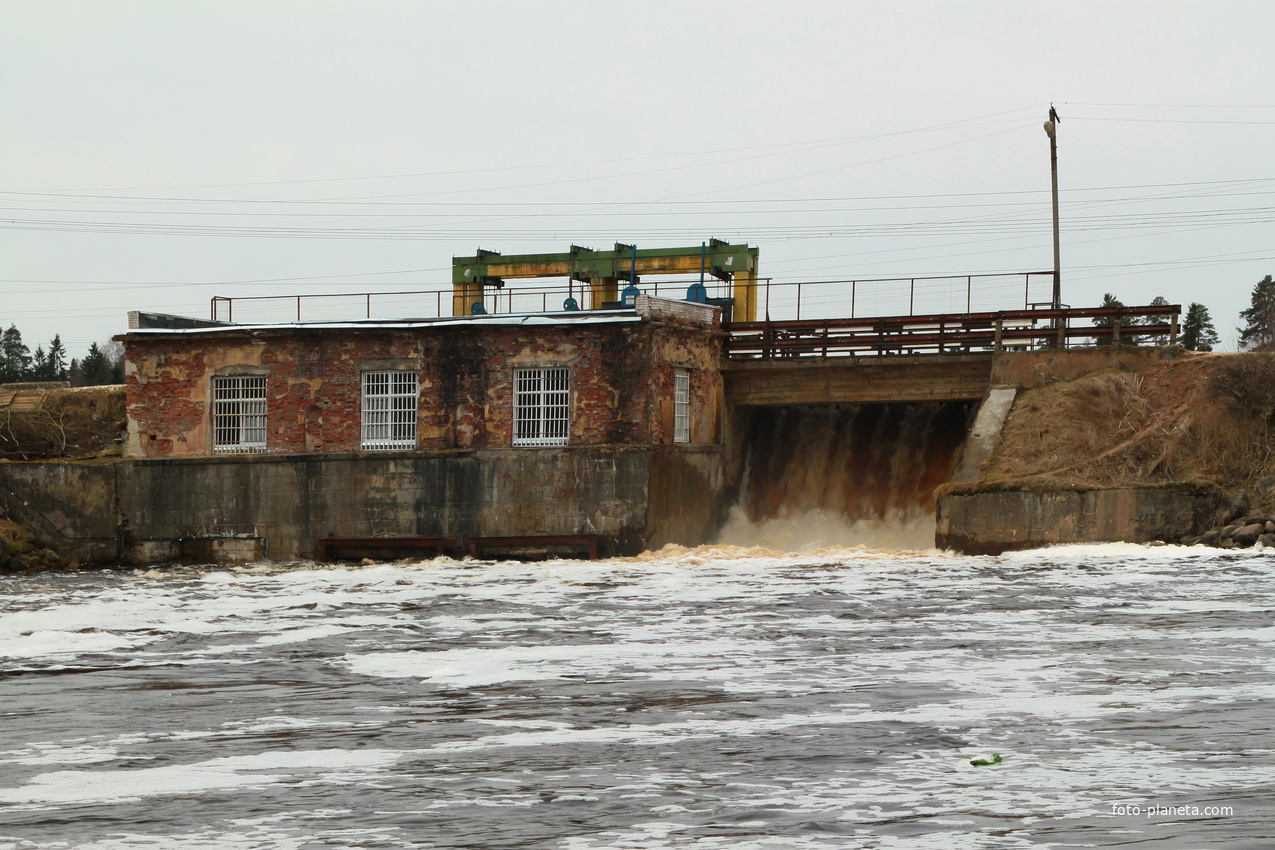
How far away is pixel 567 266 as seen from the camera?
124 ft

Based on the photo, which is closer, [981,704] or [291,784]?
[291,784]

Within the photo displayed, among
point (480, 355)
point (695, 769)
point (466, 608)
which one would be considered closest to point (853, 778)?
point (695, 769)

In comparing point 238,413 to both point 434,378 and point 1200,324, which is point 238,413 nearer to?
point 434,378

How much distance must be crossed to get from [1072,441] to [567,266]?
1505 centimetres

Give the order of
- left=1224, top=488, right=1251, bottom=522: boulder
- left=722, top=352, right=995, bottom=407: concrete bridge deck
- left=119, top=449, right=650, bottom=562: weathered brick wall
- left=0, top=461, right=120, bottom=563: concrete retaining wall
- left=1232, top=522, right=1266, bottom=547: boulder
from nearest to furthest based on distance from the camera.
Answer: left=1232, top=522, right=1266, bottom=547: boulder
left=1224, top=488, right=1251, bottom=522: boulder
left=119, top=449, right=650, bottom=562: weathered brick wall
left=722, top=352, right=995, bottom=407: concrete bridge deck
left=0, top=461, right=120, bottom=563: concrete retaining wall

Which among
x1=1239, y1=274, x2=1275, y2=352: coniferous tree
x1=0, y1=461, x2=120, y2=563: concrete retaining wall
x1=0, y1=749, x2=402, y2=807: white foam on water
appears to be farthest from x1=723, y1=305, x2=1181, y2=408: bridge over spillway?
x1=1239, y1=274, x2=1275, y2=352: coniferous tree

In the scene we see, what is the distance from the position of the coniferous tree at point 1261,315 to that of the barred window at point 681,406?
52.3m

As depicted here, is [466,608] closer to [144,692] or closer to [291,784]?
[144,692]

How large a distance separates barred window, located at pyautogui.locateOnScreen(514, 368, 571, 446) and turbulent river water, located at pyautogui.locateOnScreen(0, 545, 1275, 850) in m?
9.27

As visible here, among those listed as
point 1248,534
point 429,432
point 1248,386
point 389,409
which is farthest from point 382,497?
point 1248,386

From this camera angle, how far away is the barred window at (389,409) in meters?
31.7

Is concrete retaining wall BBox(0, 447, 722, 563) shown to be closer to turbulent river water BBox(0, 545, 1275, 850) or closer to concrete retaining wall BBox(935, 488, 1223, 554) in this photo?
concrete retaining wall BBox(935, 488, 1223, 554)

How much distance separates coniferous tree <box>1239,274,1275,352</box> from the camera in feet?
245

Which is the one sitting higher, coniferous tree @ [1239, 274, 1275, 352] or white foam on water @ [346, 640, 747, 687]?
coniferous tree @ [1239, 274, 1275, 352]
